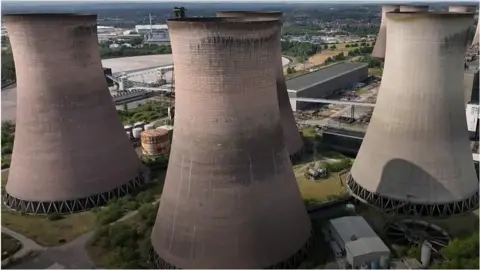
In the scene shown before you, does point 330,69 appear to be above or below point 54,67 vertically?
below

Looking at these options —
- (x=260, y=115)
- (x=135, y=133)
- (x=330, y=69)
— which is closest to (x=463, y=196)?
(x=260, y=115)

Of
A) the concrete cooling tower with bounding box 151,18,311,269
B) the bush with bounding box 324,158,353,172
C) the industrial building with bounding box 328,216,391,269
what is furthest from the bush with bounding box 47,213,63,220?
the bush with bounding box 324,158,353,172

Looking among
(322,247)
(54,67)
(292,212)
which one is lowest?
(322,247)

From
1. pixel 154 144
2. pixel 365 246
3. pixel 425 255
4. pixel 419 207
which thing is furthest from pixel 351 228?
pixel 154 144

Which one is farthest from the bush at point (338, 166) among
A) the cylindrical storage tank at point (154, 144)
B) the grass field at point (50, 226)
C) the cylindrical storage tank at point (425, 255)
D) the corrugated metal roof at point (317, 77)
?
the corrugated metal roof at point (317, 77)

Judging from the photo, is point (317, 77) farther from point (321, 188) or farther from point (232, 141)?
point (232, 141)

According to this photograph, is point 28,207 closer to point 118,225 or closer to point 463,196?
point 118,225

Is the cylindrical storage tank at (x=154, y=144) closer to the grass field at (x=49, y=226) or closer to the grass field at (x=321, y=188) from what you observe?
the grass field at (x=49, y=226)
